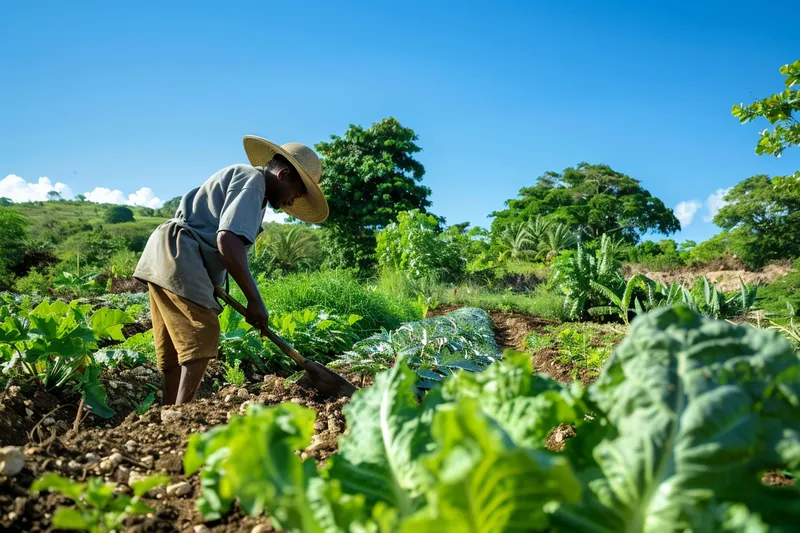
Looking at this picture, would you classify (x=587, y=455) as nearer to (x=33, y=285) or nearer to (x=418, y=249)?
(x=418, y=249)

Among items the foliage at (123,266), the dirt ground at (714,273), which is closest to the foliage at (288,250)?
the foliage at (123,266)

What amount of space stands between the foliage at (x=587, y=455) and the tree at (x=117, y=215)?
5718 centimetres

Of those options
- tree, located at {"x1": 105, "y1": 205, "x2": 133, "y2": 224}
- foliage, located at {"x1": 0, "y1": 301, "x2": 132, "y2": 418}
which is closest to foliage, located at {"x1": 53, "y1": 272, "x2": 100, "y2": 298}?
foliage, located at {"x1": 0, "y1": 301, "x2": 132, "y2": 418}

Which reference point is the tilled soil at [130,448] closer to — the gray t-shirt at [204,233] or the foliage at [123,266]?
the gray t-shirt at [204,233]

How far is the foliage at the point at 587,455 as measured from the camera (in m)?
0.73

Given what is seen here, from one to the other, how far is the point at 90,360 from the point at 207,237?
39.6 inches

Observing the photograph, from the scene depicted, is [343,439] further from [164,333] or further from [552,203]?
[552,203]

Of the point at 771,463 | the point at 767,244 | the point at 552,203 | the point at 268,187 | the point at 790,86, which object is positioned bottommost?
the point at 771,463

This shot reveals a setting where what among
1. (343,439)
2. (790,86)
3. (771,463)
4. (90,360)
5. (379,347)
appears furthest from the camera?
(790,86)

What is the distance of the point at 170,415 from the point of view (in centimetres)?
229

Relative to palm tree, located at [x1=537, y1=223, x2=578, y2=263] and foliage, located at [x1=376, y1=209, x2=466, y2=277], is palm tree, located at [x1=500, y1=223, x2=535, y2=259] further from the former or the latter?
foliage, located at [x1=376, y1=209, x2=466, y2=277]

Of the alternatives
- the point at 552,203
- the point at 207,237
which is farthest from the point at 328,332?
the point at 552,203

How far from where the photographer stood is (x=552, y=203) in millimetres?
35688

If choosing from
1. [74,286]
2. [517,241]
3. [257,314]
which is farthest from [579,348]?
[517,241]
